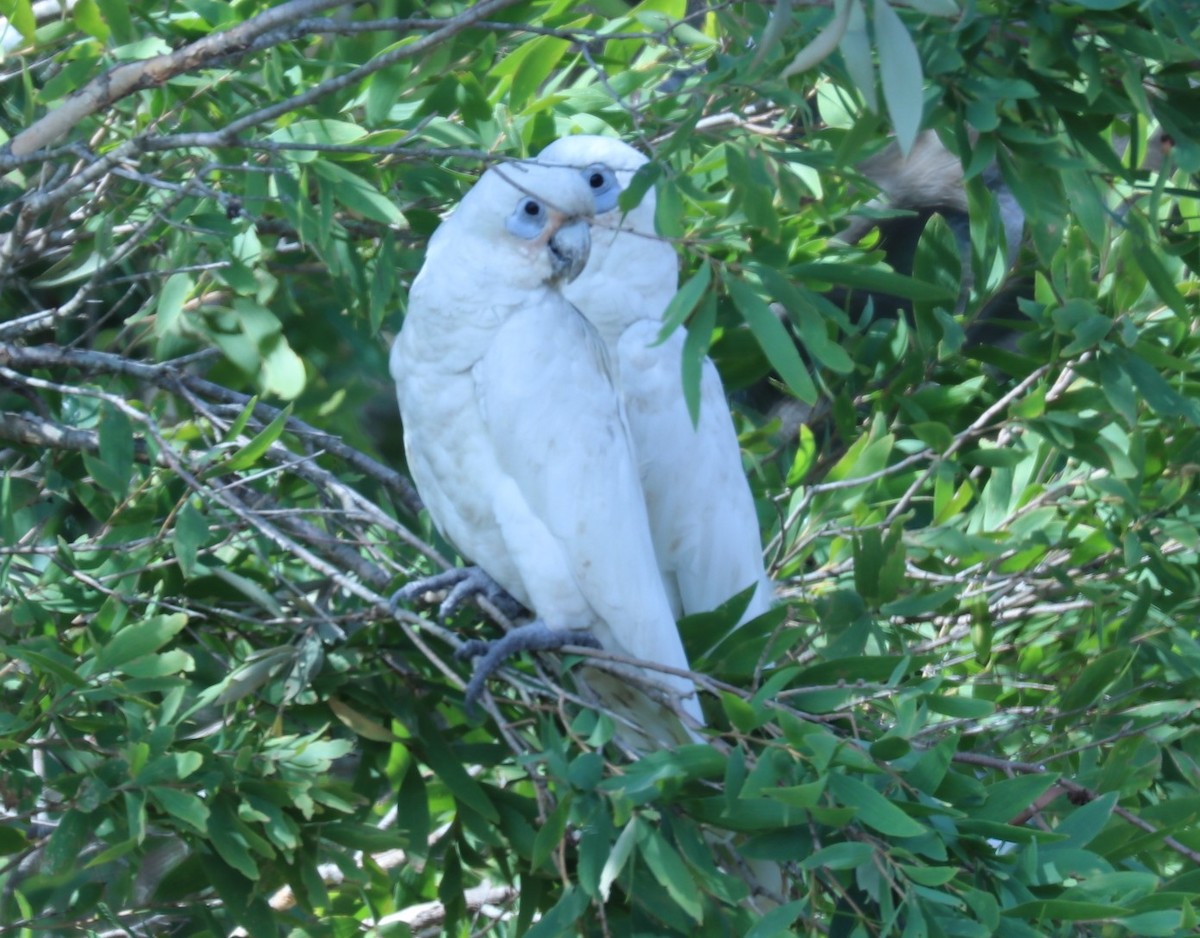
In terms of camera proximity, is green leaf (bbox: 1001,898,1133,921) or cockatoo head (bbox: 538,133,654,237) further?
cockatoo head (bbox: 538,133,654,237)

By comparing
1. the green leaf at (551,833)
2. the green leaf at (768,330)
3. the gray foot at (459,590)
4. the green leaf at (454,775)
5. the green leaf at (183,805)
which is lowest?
the green leaf at (454,775)

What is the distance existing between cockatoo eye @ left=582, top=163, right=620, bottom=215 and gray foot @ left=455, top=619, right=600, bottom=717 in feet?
2.16

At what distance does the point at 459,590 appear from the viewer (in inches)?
60.8

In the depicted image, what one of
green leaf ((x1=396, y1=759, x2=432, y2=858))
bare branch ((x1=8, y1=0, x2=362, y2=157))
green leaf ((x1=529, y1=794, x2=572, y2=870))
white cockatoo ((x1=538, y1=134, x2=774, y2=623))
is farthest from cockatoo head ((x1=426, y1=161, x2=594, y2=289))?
green leaf ((x1=529, y1=794, x2=572, y2=870))

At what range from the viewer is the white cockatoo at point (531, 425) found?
58.0 inches

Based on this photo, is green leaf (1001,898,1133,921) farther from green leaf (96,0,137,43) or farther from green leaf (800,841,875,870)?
green leaf (96,0,137,43)

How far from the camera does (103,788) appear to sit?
1.19 m

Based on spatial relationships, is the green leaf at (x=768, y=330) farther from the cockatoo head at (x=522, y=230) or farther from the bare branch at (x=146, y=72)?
the cockatoo head at (x=522, y=230)

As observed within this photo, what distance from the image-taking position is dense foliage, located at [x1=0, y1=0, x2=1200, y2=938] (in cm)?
104

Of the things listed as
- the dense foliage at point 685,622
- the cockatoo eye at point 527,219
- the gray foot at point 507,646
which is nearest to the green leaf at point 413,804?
the dense foliage at point 685,622

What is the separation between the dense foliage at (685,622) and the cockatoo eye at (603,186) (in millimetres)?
72

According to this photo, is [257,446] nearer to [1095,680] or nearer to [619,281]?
[619,281]

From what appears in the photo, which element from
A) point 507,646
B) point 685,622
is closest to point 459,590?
point 507,646

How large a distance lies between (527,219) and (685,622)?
524 millimetres
